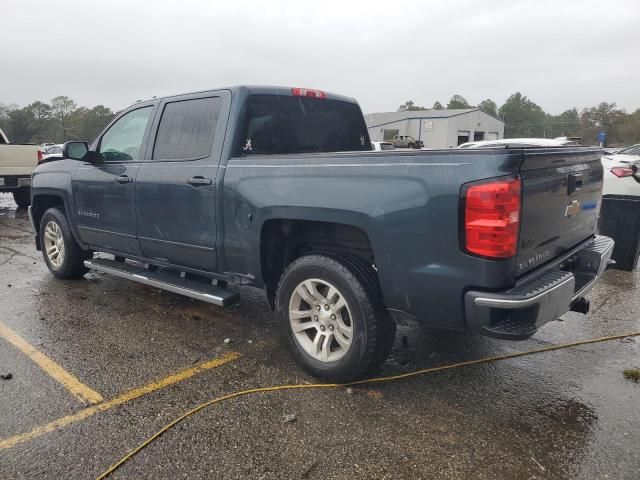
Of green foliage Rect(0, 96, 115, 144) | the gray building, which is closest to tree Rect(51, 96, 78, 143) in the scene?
green foliage Rect(0, 96, 115, 144)

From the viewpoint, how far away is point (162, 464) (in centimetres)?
246

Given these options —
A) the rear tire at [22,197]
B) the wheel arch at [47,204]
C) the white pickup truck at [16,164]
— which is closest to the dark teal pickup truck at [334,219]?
the wheel arch at [47,204]

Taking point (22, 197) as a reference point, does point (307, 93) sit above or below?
above

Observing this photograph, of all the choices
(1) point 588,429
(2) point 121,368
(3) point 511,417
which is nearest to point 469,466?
(3) point 511,417

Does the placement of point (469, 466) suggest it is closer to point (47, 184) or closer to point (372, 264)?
point (372, 264)

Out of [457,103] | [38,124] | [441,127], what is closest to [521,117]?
[457,103]

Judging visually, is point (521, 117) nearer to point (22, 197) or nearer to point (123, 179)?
point (22, 197)

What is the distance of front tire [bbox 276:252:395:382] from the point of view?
3.04 m

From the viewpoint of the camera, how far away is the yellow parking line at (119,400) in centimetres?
268

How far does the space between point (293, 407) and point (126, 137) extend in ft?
10.5

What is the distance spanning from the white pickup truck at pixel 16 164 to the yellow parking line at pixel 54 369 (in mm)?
8198

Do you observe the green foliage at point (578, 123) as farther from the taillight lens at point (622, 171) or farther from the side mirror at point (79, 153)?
the side mirror at point (79, 153)

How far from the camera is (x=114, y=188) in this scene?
464 cm

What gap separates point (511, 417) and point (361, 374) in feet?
3.03
